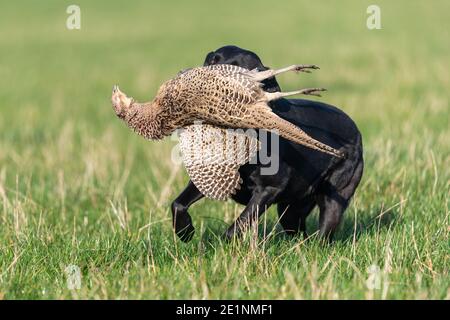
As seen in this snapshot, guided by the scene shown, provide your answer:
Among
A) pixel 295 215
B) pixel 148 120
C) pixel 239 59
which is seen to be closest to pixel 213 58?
pixel 239 59

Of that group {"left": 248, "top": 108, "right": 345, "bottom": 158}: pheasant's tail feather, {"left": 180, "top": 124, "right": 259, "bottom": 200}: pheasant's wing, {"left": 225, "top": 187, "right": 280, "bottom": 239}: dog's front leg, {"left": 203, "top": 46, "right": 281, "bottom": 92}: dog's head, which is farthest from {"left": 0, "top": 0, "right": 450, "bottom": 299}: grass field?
{"left": 203, "top": 46, "right": 281, "bottom": 92}: dog's head

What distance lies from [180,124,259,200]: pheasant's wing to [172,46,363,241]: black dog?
259mm

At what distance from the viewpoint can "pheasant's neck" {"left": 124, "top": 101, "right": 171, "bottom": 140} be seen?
14.8 ft

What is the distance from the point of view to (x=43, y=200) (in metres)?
7.07

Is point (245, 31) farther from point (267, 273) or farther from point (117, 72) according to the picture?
point (267, 273)

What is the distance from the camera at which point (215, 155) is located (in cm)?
451

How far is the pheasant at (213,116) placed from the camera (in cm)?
420

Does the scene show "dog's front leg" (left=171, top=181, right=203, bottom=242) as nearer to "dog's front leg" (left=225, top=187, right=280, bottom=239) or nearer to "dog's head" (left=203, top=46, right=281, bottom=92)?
"dog's front leg" (left=225, top=187, right=280, bottom=239)

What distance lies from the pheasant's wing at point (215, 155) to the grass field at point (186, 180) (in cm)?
33

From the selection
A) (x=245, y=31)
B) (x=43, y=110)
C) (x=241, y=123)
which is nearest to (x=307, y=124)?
(x=241, y=123)

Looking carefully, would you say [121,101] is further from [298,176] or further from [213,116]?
[298,176]
